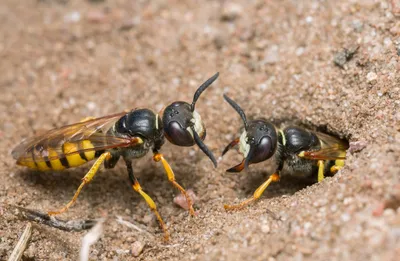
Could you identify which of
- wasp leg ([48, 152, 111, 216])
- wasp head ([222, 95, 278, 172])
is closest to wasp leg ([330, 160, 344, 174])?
wasp head ([222, 95, 278, 172])

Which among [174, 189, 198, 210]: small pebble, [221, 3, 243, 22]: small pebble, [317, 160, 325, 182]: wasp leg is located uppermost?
[221, 3, 243, 22]: small pebble

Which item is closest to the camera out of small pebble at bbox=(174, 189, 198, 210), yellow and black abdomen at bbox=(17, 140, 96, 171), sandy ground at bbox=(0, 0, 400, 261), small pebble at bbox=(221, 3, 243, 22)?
sandy ground at bbox=(0, 0, 400, 261)

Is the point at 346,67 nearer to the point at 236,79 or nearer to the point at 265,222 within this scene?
the point at 236,79

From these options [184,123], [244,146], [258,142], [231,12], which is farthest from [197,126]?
[231,12]

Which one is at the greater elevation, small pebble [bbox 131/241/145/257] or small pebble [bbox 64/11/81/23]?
small pebble [bbox 64/11/81/23]

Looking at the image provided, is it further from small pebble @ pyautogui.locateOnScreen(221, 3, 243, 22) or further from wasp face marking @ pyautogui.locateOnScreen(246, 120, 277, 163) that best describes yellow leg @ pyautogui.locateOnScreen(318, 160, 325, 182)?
small pebble @ pyautogui.locateOnScreen(221, 3, 243, 22)

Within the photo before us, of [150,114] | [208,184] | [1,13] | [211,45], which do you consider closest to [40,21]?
[1,13]

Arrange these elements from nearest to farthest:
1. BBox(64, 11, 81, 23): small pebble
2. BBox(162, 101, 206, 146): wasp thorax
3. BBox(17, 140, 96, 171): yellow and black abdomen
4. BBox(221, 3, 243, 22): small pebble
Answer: BBox(162, 101, 206, 146): wasp thorax
BBox(17, 140, 96, 171): yellow and black abdomen
BBox(221, 3, 243, 22): small pebble
BBox(64, 11, 81, 23): small pebble

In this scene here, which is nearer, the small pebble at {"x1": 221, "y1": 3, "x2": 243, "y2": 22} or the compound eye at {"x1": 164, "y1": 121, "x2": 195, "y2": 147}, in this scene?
the compound eye at {"x1": 164, "y1": 121, "x2": 195, "y2": 147}

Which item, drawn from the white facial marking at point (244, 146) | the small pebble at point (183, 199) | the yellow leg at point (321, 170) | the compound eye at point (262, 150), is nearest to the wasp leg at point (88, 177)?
the small pebble at point (183, 199)
